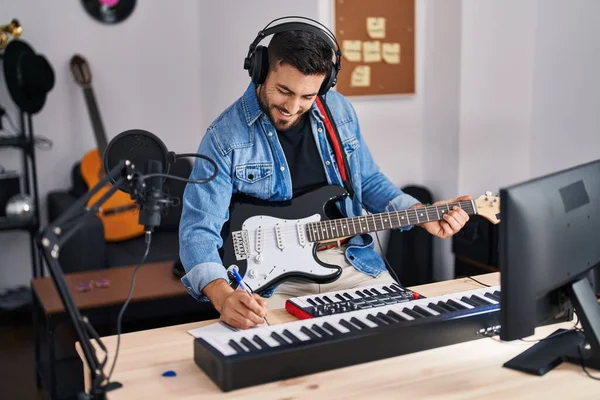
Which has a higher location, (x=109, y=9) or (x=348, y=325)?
(x=109, y=9)

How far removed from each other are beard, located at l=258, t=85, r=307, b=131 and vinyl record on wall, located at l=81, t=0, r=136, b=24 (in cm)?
254

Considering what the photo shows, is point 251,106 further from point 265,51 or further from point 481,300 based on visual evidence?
point 481,300

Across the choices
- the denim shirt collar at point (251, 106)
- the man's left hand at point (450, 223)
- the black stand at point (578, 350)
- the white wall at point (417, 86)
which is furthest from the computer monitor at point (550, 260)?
the white wall at point (417, 86)

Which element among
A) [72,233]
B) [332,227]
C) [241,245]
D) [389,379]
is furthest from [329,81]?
[72,233]

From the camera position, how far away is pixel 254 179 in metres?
2.24

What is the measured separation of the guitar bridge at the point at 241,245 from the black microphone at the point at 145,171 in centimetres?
70

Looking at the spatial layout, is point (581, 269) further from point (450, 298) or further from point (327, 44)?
point (327, 44)

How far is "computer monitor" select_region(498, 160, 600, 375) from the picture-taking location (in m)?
1.42

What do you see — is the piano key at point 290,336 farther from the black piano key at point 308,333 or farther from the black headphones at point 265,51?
the black headphones at point 265,51

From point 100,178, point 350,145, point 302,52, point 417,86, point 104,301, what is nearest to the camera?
point 302,52

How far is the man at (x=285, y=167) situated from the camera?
2.04 meters

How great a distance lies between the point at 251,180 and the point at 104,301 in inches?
45.4

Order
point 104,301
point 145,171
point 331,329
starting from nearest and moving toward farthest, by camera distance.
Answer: point 145,171 → point 331,329 → point 104,301

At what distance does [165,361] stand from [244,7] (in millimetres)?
2846
